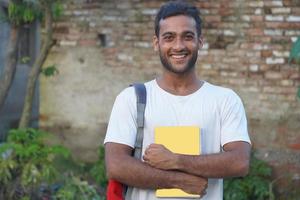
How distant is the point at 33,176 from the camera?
5.13 metres

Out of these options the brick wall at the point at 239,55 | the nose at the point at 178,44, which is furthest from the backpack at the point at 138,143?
the brick wall at the point at 239,55

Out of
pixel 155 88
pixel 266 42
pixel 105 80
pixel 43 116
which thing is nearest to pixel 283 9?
pixel 266 42

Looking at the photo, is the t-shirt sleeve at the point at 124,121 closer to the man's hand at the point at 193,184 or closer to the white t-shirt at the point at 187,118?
the white t-shirt at the point at 187,118

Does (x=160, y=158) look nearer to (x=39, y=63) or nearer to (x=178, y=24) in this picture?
(x=178, y=24)

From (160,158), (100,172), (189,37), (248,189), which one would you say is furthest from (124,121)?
(100,172)

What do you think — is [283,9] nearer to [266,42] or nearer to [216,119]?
[266,42]

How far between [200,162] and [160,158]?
0.53ft

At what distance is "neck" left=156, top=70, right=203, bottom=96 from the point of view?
8.48 ft

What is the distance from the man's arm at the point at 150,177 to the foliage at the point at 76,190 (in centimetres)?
302

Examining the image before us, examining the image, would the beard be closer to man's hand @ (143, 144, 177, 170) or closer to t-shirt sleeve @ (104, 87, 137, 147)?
t-shirt sleeve @ (104, 87, 137, 147)

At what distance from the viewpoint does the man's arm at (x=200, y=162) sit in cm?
243

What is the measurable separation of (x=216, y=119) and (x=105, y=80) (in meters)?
4.46

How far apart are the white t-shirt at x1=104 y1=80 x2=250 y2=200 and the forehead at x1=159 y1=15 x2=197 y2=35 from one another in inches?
10.1

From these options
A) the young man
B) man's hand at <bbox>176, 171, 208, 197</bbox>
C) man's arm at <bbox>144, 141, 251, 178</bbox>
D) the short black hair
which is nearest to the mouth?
the young man
